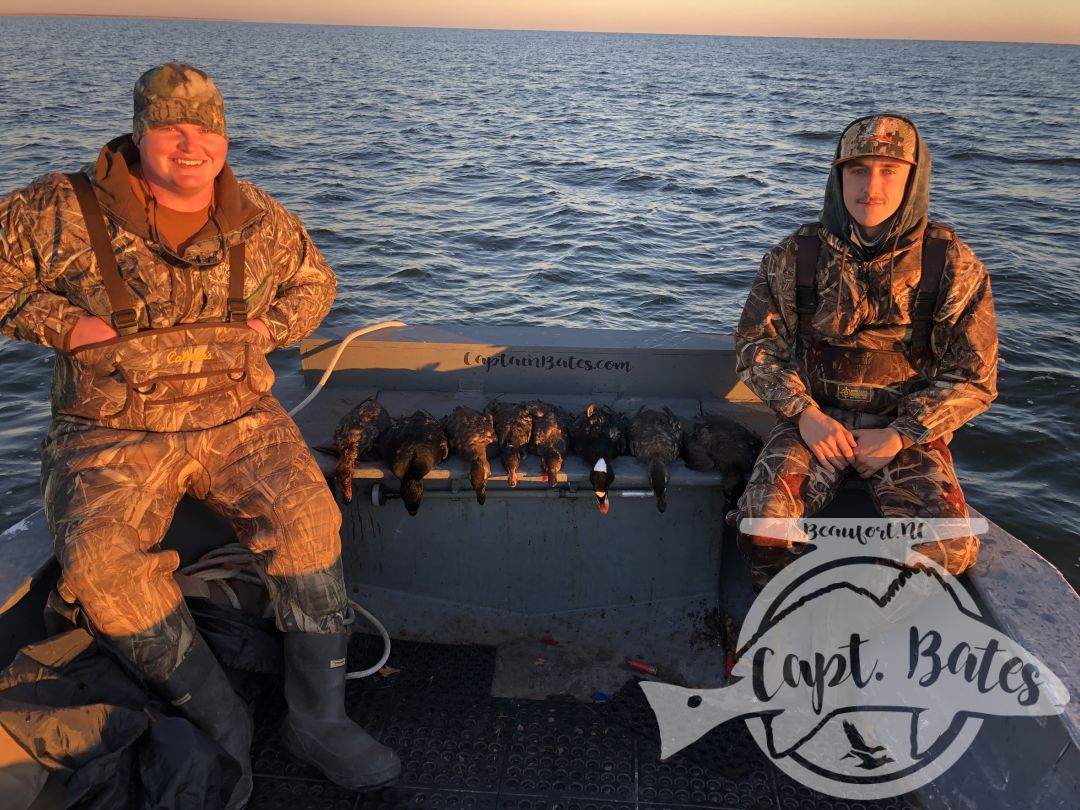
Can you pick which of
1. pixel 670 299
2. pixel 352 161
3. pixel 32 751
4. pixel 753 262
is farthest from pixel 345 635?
pixel 352 161

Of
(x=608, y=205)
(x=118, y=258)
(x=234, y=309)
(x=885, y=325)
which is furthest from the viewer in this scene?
(x=608, y=205)

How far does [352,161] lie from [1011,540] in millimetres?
23550

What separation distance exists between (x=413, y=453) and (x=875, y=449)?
2164mm

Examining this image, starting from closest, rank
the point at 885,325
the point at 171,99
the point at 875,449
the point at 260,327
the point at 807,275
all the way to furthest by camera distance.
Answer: the point at 171,99 → the point at 260,327 → the point at 875,449 → the point at 885,325 → the point at 807,275

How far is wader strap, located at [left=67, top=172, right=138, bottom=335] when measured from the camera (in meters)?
3.26

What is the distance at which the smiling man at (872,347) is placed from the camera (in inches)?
149

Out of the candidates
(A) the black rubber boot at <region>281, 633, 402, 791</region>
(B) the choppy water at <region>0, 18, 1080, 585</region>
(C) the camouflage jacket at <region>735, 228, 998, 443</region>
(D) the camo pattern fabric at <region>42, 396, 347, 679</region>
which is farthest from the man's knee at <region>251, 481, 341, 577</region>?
(B) the choppy water at <region>0, 18, 1080, 585</region>

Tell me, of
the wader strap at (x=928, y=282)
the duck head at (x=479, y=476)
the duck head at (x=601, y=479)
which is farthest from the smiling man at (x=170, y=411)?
the wader strap at (x=928, y=282)

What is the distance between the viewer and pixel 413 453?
420cm

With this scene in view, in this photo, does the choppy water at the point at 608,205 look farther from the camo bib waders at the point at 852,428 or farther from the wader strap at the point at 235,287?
the wader strap at the point at 235,287

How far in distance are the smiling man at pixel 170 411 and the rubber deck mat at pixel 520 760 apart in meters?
0.15

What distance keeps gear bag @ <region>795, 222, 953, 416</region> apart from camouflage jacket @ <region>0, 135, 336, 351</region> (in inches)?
100.0

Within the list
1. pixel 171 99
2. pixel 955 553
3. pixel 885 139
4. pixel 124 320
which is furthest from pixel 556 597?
pixel 171 99

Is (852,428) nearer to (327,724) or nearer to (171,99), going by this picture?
(327,724)
